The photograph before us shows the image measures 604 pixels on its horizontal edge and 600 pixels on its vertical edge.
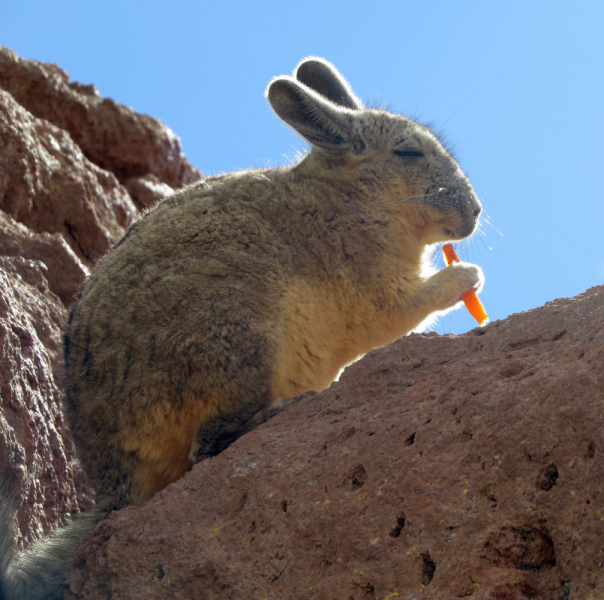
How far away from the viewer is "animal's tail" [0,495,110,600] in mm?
4391

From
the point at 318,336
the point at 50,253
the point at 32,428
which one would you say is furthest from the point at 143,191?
the point at 318,336

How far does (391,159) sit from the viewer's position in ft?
23.6

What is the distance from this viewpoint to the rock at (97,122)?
10438 millimetres

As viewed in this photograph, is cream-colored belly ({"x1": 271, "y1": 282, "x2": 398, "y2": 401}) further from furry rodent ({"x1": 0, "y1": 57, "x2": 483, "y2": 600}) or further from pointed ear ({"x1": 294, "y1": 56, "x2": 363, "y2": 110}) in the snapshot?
pointed ear ({"x1": 294, "y1": 56, "x2": 363, "y2": 110})

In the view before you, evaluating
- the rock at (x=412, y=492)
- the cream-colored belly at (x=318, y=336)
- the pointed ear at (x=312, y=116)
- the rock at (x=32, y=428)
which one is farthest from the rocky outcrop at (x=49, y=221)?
the pointed ear at (x=312, y=116)

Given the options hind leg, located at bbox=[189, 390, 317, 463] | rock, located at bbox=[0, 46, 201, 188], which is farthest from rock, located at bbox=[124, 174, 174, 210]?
hind leg, located at bbox=[189, 390, 317, 463]

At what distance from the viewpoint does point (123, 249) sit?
5898 millimetres

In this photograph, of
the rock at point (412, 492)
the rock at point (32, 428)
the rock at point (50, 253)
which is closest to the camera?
the rock at point (412, 492)

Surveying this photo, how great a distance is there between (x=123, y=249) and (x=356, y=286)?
1746mm

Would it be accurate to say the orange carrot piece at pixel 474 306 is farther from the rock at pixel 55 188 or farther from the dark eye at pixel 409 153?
the rock at pixel 55 188

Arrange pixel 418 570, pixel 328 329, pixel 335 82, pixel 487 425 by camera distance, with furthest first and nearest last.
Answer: pixel 335 82 → pixel 328 329 → pixel 487 425 → pixel 418 570

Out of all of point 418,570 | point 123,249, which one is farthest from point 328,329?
point 418,570

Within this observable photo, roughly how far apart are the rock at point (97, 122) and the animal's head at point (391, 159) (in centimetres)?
500

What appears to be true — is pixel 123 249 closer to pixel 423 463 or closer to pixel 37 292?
pixel 37 292
